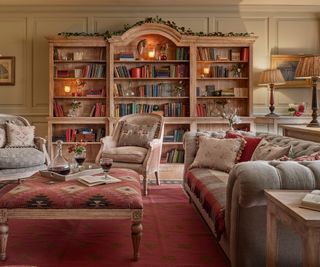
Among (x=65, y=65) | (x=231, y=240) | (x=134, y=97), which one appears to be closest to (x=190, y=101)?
(x=134, y=97)

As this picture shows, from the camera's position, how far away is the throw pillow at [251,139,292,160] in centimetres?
275

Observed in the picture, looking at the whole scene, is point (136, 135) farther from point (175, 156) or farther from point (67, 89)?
point (67, 89)

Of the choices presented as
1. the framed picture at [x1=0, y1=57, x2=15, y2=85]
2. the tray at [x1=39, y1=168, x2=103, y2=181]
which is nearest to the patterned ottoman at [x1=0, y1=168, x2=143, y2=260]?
the tray at [x1=39, y1=168, x2=103, y2=181]

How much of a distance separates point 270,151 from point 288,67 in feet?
12.6

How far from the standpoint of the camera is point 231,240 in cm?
208

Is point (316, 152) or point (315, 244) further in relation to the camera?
point (316, 152)

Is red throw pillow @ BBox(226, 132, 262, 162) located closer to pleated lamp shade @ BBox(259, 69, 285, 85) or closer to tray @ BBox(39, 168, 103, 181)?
tray @ BBox(39, 168, 103, 181)

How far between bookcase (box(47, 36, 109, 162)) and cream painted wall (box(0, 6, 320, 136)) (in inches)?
13.5

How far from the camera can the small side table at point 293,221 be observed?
4.65 feet

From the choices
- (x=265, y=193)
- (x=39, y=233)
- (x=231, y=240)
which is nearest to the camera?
(x=265, y=193)

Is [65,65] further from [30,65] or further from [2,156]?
[2,156]

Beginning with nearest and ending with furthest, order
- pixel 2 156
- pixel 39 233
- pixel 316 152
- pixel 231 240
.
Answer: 1. pixel 231 240
2. pixel 316 152
3. pixel 39 233
4. pixel 2 156

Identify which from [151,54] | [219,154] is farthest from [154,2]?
[219,154]

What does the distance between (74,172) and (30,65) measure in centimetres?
370
